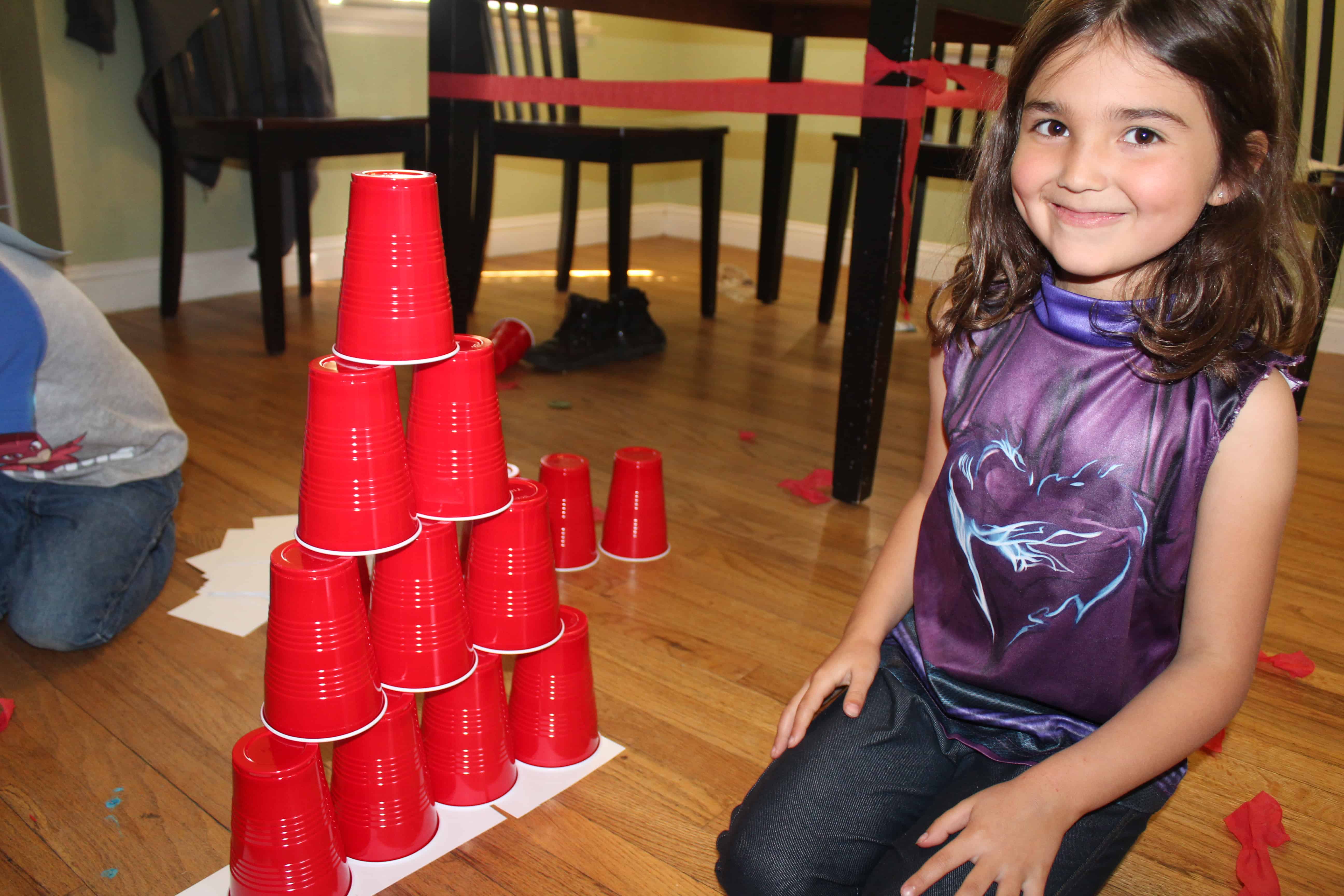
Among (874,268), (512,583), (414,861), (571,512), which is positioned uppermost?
(874,268)

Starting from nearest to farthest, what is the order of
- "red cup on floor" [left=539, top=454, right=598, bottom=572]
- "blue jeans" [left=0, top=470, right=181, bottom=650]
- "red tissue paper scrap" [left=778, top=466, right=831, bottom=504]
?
"blue jeans" [left=0, top=470, right=181, bottom=650] → "red cup on floor" [left=539, top=454, right=598, bottom=572] → "red tissue paper scrap" [left=778, top=466, right=831, bottom=504]

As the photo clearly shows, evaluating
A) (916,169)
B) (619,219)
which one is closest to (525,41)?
(619,219)

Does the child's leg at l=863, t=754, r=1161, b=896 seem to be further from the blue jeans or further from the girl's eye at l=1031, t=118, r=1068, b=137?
the blue jeans

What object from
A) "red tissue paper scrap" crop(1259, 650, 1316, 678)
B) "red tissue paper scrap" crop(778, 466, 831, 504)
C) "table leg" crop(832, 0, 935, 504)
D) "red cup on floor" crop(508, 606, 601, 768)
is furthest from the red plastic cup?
"red tissue paper scrap" crop(1259, 650, 1316, 678)

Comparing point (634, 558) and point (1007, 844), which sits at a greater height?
point (1007, 844)

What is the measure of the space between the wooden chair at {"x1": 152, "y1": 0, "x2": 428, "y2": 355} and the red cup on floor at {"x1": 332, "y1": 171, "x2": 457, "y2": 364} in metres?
1.60

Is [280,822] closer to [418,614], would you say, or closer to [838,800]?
[418,614]

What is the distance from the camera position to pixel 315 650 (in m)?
0.81

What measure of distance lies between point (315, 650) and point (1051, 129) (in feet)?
2.29

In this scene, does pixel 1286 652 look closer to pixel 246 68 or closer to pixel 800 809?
pixel 800 809

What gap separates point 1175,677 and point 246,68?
2630 millimetres

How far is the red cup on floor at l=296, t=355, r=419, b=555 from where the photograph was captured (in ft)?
2.70

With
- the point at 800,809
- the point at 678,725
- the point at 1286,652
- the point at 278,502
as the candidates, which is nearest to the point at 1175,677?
the point at 800,809

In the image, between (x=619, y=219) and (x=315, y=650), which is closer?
(x=315, y=650)
